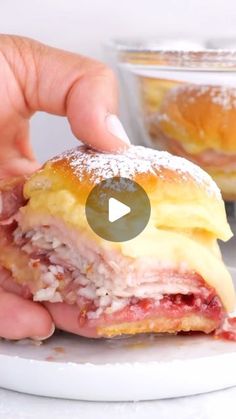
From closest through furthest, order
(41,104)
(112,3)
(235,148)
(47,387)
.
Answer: (47,387) → (41,104) → (235,148) → (112,3)

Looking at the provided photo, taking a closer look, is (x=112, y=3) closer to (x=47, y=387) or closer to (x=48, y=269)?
(x=48, y=269)

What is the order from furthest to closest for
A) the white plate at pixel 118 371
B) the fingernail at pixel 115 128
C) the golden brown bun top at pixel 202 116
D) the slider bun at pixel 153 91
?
the slider bun at pixel 153 91, the golden brown bun top at pixel 202 116, the fingernail at pixel 115 128, the white plate at pixel 118 371

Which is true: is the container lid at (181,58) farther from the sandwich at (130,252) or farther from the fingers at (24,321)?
the fingers at (24,321)

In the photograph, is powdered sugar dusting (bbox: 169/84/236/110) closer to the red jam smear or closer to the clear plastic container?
the clear plastic container

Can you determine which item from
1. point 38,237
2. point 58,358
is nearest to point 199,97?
point 38,237

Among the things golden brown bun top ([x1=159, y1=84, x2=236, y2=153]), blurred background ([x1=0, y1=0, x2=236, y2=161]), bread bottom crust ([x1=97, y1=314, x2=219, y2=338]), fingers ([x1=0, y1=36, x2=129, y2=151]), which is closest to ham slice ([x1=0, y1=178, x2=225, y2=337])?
bread bottom crust ([x1=97, y1=314, x2=219, y2=338])
